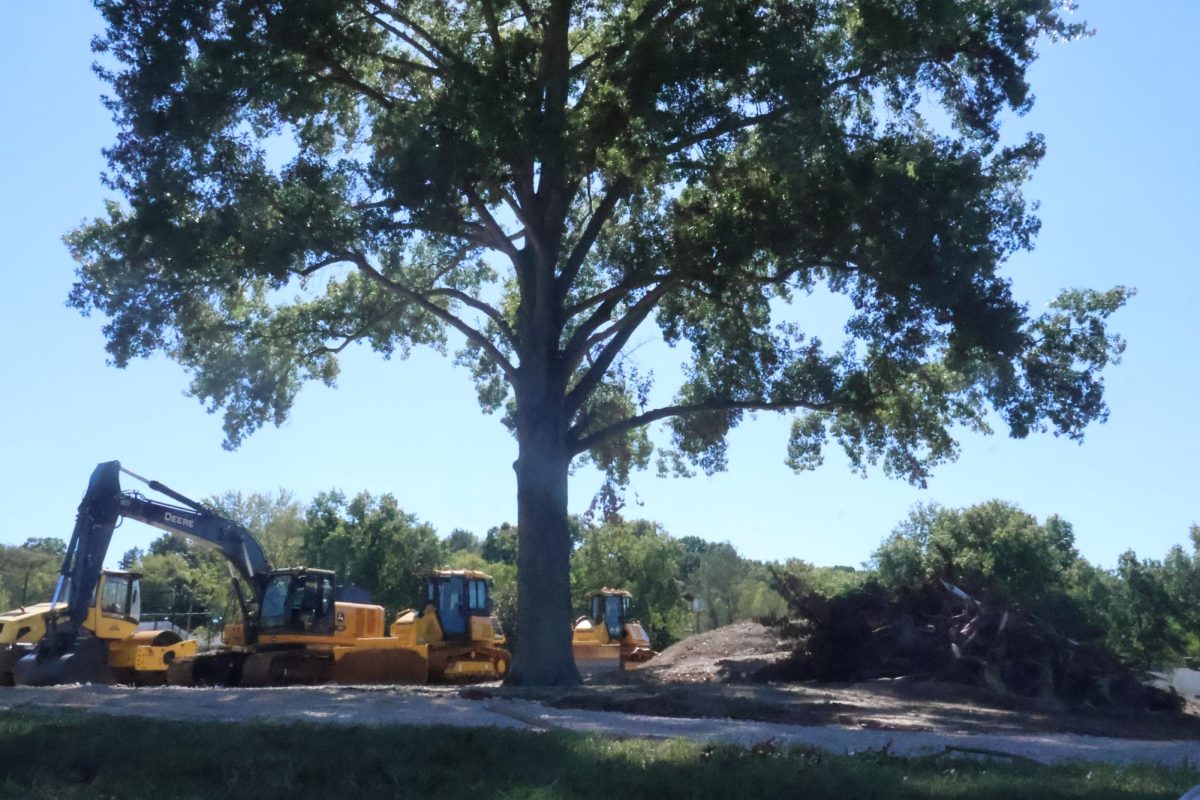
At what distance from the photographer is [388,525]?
4938cm

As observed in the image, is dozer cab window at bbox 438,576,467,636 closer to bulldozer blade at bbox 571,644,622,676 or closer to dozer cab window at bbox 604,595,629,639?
bulldozer blade at bbox 571,644,622,676

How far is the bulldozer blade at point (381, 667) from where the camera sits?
23.6m

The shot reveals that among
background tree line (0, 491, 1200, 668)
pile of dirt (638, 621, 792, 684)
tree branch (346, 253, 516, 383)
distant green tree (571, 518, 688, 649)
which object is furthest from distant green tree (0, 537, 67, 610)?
tree branch (346, 253, 516, 383)

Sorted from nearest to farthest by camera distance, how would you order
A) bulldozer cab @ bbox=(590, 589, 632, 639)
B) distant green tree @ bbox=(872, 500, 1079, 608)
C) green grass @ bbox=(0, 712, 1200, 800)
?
green grass @ bbox=(0, 712, 1200, 800) < bulldozer cab @ bbox=(590, 589, 632, 639) < distant green tree @ bbox=(872, 500, 1079, 608)

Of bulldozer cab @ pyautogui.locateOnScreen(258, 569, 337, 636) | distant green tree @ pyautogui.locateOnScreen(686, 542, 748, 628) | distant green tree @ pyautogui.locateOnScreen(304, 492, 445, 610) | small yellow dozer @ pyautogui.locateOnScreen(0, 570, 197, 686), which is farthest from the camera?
distant green tree @ pyautogui.locateOnScreen(686, 542, 748, 628)

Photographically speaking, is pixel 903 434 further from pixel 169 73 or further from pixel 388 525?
pixel 388 525

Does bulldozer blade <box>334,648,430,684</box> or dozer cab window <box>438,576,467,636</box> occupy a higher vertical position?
dozer cab window <box>438,576,467,636</box>

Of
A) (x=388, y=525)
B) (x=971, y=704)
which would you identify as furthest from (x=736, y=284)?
(x=388, y=525)

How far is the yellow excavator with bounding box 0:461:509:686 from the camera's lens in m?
21.4

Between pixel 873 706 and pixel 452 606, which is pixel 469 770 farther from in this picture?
pixel 452 606

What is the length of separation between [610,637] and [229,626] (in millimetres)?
12027

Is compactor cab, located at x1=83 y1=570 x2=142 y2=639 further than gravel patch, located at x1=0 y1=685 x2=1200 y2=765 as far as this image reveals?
Yes

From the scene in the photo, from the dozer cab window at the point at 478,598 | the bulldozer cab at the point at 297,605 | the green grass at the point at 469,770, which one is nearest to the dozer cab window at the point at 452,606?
the dozer cab window at the point at 478,598

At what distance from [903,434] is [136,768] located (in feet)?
56.2
